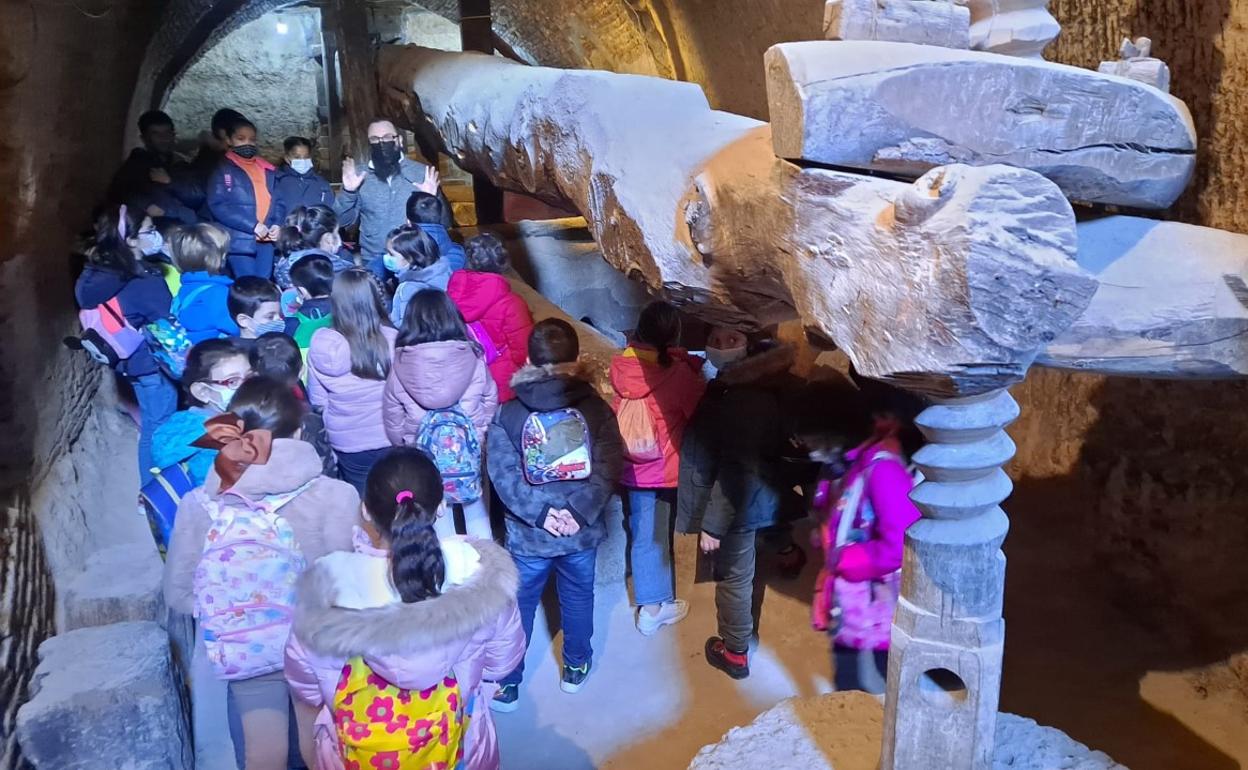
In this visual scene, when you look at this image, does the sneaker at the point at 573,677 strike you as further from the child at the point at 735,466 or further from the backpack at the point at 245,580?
the backpack at the point at 245,580

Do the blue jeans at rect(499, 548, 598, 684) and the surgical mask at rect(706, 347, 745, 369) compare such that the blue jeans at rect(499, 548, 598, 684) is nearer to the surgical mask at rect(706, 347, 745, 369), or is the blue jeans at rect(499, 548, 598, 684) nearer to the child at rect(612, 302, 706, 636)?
the child at rect(612, 302, 706, 636)

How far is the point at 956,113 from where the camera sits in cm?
170

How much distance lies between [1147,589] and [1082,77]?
2.55 meters

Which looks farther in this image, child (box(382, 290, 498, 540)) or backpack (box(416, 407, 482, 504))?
backpack (box(416, 407, 482, 504))

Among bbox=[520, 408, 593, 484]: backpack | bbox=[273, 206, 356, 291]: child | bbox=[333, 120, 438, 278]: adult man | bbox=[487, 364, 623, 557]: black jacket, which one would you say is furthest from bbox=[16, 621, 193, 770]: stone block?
bbox=[333, 120, 438, 278]: adult man

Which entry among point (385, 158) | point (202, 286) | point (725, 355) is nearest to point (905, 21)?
point (725, 355)

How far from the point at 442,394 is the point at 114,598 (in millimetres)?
1337

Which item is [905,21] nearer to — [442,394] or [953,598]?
[953,598]

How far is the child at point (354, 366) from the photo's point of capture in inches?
136

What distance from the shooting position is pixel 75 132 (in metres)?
4.84

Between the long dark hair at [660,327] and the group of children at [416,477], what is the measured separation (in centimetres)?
1

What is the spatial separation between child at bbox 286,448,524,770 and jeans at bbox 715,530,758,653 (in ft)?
4.59

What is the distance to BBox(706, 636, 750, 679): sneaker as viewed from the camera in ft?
11.5

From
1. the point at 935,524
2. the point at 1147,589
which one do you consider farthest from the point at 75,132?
the point at 1147,589
